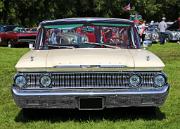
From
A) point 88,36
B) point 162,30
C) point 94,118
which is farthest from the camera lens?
point 162,30

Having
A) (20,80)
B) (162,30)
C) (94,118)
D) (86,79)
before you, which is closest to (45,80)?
(20,80)

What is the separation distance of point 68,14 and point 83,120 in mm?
46562

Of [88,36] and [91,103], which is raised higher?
[88,36]

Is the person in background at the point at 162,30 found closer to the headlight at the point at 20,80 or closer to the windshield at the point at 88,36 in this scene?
the windshield at the point at 88,36

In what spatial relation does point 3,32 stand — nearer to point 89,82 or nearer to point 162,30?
point 162,30

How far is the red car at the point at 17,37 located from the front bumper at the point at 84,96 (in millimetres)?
20904

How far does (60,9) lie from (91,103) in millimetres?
47567

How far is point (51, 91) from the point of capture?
22.9 ft

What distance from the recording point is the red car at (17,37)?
1111 inches

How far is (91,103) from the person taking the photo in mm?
6984

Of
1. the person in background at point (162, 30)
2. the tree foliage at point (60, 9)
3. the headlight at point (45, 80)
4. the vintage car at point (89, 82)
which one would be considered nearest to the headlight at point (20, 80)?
the vintage car at point (89, 82)

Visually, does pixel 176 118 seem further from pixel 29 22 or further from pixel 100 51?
pixel 29 22

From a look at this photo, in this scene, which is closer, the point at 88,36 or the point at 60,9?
the point at 88,36

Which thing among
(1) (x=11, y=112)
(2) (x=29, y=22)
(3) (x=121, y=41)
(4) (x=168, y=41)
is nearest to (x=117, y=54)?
(3) (x=121, y=41)
